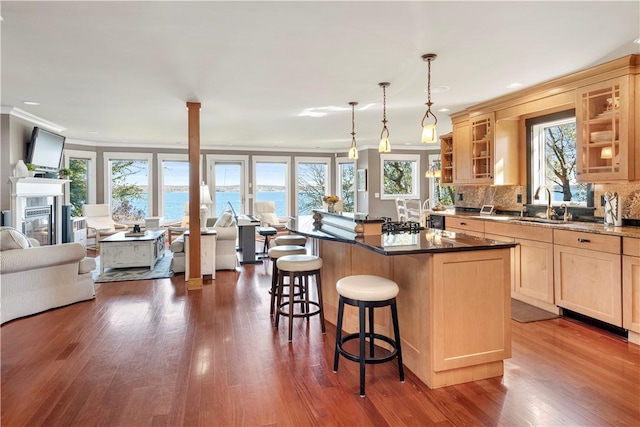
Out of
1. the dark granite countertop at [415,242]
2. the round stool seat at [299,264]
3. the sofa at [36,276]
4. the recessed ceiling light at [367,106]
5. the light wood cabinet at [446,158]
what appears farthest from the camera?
the light wood cabinet at [446,158]

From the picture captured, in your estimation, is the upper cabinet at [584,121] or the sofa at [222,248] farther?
the sofa at [222,248]

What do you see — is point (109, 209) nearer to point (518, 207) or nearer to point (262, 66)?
point (262, 66)

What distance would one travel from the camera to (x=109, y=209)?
8539 mm

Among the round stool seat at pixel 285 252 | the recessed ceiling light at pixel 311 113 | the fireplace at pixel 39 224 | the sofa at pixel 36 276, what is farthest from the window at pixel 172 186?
the round stool seat at pixel 285 252

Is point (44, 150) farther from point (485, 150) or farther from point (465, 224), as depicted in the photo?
point (485, 150)

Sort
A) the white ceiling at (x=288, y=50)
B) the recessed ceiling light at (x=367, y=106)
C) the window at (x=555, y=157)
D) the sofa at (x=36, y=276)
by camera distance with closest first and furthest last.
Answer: the white ceiling at (x=288, y=50) → the sofa at (x=36, y=276) → the window at (x=555, y=157) → the recessed ceiling light at (x=367, y=106)

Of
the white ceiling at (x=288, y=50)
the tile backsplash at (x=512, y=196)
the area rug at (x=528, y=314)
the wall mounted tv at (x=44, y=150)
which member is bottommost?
the area rug at (x=528, y=314)

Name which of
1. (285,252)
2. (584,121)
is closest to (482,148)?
(584,121)

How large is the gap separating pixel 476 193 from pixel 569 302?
234 centimetres

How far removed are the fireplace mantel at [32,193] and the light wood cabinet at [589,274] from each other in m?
6.86

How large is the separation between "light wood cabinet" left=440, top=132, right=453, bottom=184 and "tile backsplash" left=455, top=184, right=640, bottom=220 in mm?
289

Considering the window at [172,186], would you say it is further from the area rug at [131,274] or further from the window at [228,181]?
the area rug at [131,274]

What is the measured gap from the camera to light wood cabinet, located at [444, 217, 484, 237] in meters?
4.51

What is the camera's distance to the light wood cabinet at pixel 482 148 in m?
4.92
